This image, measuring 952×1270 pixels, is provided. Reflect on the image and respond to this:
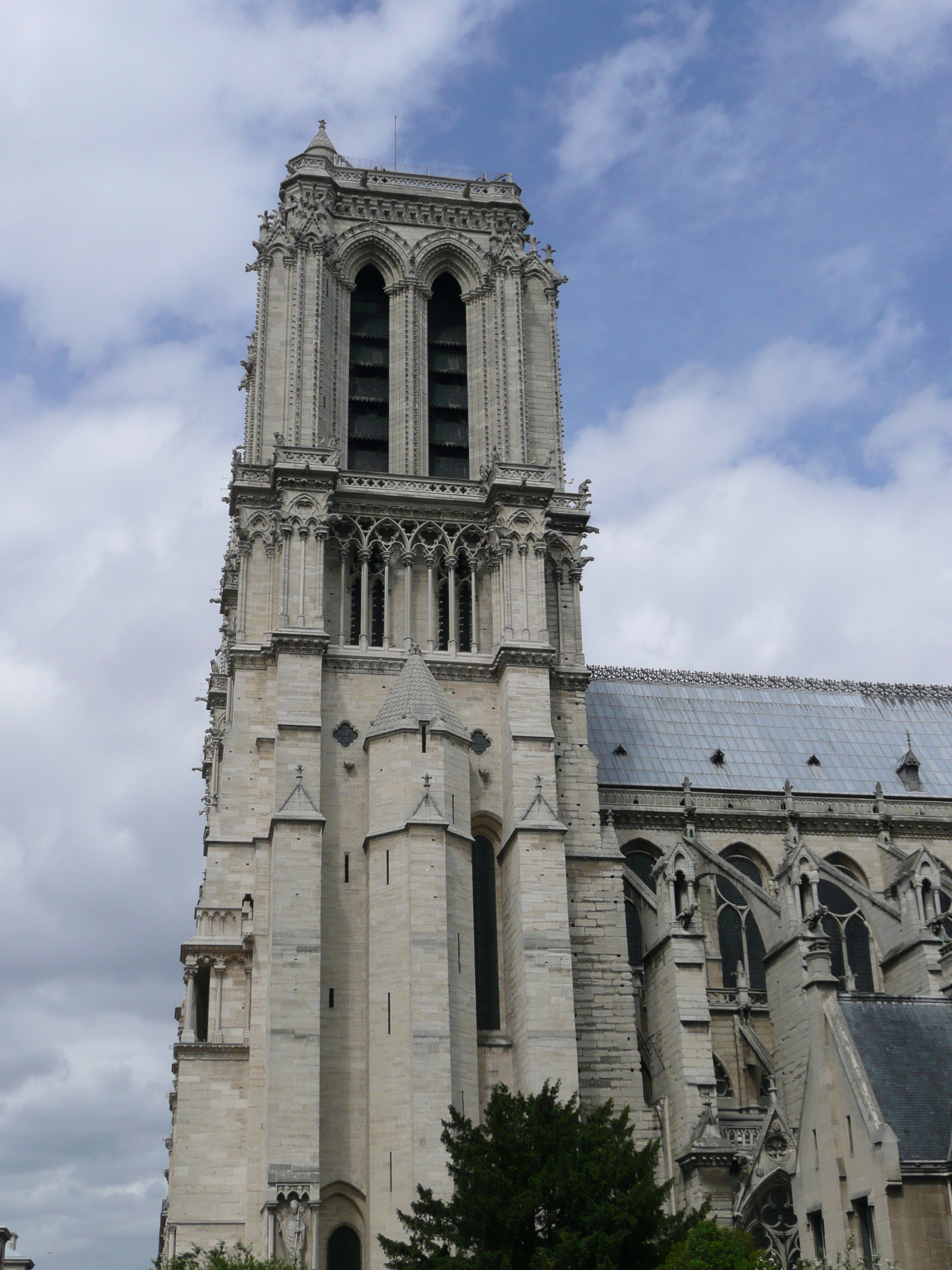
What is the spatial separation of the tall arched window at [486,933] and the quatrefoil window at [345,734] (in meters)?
4.45

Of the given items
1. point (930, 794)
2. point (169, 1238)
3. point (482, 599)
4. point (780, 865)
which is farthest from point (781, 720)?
point (169, 1238)

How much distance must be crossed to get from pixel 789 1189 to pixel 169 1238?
15.3 m

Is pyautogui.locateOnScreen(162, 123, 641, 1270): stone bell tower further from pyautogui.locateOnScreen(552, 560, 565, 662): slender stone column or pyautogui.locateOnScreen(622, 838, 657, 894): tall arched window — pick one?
pyautogui.locateOnScreen(622, 838, 657, 894): tall arched window

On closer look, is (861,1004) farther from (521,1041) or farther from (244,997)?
(244,997)

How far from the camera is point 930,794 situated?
55312mm

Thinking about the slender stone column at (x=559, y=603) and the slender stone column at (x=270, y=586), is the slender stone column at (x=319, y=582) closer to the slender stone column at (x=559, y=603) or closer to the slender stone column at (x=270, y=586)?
the slender stone column at (x=270, y=586)

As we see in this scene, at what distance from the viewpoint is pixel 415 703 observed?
42500 mm

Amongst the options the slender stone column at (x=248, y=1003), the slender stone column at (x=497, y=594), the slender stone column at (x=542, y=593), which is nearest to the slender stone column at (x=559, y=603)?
the slender stone column at (x=542, y=593)

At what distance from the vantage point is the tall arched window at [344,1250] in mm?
37375

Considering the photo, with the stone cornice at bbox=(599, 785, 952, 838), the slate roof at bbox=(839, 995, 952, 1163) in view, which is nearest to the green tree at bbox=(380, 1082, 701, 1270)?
the slate roof at bbox=(839, 995, 952, 1163)

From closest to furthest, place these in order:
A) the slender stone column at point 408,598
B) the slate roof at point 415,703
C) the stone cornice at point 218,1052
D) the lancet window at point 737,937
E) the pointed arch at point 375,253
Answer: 1. the stone cornice at point 218,1052
2. the slate roof at point 415,703
3. the slender stone column at point 408,598
4. the lancet window at point 737,937
5. the pointed arch at point 375,253

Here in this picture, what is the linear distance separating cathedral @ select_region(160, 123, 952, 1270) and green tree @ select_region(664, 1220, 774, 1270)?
1.35 metres

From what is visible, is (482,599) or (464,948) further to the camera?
(482,599)

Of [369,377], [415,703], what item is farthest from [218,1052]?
[369,377]
